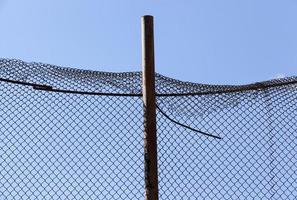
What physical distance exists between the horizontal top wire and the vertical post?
32cm

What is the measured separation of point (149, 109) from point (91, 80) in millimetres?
728

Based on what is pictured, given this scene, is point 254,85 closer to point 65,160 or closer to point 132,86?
point 132,86

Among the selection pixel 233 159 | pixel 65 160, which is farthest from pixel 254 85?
pixel 65 160

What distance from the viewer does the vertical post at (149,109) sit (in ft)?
19.4

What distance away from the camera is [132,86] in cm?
658

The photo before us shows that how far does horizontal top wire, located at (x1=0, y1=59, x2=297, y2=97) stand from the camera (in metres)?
6.51

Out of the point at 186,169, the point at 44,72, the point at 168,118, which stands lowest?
the point at 186,169

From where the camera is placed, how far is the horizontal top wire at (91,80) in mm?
6508

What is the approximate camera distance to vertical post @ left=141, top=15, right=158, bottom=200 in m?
5.93

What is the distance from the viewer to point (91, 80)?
6586mm

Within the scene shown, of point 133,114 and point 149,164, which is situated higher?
point 133,114

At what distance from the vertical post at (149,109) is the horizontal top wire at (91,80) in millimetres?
320

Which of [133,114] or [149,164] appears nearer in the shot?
[149,164]

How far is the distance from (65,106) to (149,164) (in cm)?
95
